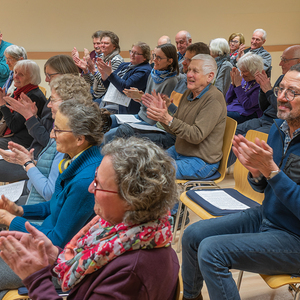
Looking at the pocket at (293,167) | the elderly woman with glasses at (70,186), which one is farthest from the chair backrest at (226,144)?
the elderly woman with glasses at (70,186)

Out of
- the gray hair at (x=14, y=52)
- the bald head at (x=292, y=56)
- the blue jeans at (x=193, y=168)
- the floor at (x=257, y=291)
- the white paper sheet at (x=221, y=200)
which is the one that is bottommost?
the floor at (x=257, y=291)

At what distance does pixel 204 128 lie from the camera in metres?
2.25

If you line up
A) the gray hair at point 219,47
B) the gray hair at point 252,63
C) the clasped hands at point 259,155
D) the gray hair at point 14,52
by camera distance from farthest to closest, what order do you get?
the gray hair at point 219,47, the gray hair at point 14,52, the gray hair at point 252,63, the clasped hands at point 259,155

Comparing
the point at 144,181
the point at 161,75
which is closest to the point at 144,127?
the point at 161,75

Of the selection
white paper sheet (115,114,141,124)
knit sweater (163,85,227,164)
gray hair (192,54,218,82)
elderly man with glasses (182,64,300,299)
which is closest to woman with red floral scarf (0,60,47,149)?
white paper sheet (115,114,141,124)

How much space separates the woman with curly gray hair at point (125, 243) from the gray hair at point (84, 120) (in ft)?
1.74

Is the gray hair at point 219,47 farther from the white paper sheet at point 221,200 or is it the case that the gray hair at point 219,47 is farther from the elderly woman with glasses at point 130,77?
the white paper sheet at point 221,200

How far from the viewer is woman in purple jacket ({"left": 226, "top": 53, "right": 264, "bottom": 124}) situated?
11.3ft

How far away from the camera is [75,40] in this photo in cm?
700

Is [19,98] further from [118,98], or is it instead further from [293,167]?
[293,167]

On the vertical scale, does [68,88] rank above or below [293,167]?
above

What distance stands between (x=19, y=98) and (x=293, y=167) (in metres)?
2.42

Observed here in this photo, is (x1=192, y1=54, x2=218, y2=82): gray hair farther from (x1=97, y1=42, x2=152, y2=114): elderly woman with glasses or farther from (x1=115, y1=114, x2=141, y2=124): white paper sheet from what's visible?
(x1=97, y1=42, x2=152, y2=114): elderly woman with glasses

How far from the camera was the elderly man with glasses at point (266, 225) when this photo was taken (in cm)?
127
